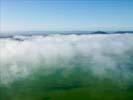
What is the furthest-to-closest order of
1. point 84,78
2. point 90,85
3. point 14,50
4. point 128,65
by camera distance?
point 14,50
point 128,65
point 84,78
point 90,85

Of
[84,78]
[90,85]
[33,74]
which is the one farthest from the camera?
[33,74]

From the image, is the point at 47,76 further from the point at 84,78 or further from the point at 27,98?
the point at 27,98

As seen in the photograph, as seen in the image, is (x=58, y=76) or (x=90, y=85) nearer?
(x=90, y=85)

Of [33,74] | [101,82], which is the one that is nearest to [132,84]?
[101,82]

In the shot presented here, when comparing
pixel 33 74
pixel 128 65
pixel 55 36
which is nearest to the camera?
pixel 33 74

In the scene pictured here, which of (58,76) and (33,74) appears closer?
(58,76)

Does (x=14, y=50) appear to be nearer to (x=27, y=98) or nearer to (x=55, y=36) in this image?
(x=55, y=36)

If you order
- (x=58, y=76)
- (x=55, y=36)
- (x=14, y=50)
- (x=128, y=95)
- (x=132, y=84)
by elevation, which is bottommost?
(x=128, y=95)

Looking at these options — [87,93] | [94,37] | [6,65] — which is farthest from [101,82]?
[94,37]

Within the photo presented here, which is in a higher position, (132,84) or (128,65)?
(128,65)
